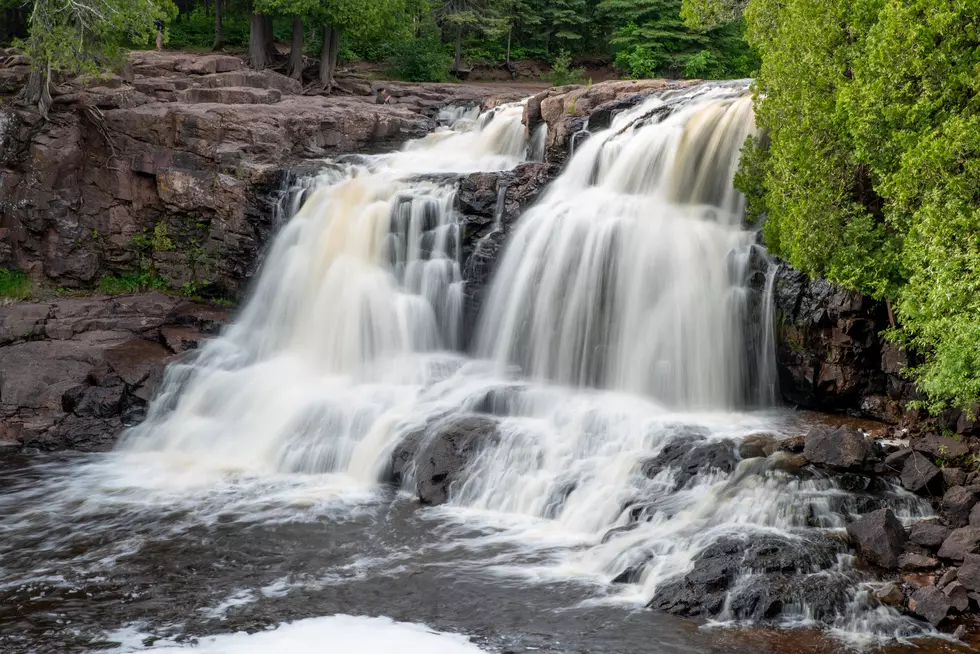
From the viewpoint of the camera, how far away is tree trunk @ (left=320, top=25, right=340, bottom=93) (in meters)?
35.6

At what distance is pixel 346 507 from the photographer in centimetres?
1455

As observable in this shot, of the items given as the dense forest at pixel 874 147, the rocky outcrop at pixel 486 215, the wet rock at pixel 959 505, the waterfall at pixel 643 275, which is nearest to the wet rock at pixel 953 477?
the wet rock at pixel 959 505

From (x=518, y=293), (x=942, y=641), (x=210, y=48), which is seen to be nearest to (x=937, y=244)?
(x=942, y=641)

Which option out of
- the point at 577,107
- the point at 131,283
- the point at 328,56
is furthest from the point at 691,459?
the point at 328,56

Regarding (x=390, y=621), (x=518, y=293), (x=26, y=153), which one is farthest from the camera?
(x=26, y=153)

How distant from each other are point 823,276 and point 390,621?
9802mm

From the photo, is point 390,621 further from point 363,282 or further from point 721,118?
point 721,118

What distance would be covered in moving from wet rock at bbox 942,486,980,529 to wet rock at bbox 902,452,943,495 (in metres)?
0.35

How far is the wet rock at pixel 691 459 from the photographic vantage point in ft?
43.6

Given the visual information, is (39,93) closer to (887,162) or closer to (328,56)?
(328,56)

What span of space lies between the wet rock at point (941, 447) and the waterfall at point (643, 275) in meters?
3.56

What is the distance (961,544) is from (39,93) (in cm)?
2388

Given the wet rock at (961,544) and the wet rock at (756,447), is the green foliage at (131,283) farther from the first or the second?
the wet rock at (961,544)

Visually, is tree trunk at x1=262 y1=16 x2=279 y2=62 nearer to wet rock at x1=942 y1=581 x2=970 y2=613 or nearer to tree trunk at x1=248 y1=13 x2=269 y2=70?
tree trunk at x1=248 y1=13 x2=269 y2=70
